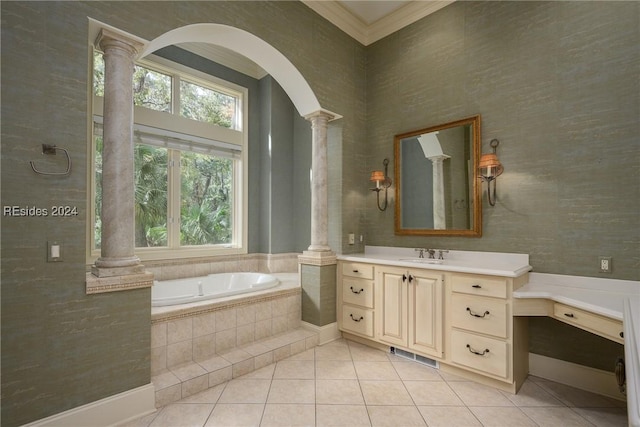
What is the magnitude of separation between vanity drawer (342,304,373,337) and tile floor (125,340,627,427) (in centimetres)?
43

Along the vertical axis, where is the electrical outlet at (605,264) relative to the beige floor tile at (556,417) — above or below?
above

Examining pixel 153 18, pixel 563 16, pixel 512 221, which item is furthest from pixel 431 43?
pixel 153 18

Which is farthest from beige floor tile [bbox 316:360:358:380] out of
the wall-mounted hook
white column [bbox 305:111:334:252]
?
the wall-mounted hook

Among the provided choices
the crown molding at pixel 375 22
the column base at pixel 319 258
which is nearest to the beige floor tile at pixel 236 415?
the column base at pixel 319 258

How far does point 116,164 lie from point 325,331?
93.8 inches

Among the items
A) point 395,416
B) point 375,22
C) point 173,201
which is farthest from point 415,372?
point 375,22

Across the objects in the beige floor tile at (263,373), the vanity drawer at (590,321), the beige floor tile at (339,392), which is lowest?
the beige floor tile at (339,392)

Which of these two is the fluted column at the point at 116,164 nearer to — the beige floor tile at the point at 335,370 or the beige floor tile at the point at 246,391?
the beige floor tile at the point at 246,391

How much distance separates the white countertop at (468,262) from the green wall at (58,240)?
2017 millimetres

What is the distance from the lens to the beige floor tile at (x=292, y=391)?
2137mm

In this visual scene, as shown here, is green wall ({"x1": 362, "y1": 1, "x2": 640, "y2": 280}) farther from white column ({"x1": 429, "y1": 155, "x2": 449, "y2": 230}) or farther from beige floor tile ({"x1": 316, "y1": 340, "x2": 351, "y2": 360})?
beige floor tile ({"x1": 316, "y1": 340, "x2": 351, "y2": 360})

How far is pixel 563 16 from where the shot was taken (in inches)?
95.2

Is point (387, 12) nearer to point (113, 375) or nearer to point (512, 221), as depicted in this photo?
point (512, 221)

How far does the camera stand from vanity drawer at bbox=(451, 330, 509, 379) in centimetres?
219
